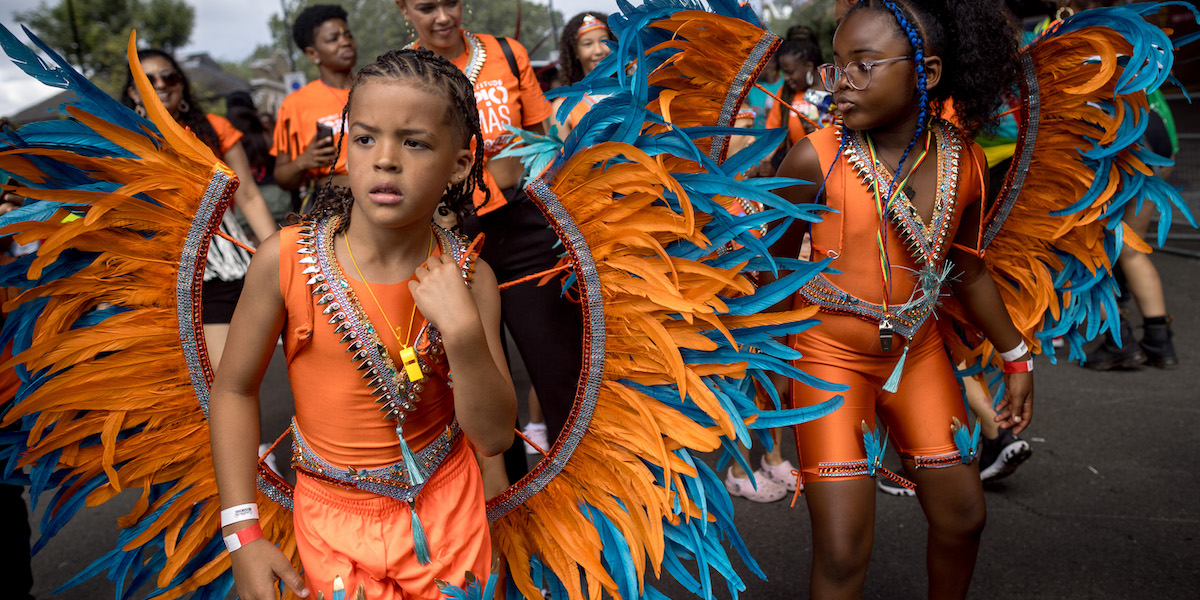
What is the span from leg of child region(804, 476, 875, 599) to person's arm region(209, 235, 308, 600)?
48.6 inches

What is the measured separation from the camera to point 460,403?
1.59 meters

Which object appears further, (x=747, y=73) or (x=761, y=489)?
(x=761, y=489)

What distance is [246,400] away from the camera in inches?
67.4

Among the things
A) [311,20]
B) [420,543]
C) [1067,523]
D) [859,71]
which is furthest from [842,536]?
[311,20]

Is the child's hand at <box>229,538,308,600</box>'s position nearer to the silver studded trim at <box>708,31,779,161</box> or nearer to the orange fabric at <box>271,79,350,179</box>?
the silver studded trim at <box>708,31,779,161</box>

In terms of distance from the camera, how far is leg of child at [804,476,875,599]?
2.09m

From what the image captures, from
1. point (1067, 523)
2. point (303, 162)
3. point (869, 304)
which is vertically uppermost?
point (303, 162)

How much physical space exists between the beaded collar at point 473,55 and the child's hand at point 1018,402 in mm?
2045

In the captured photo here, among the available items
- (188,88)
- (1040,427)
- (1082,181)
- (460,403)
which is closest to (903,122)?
(1082,181)

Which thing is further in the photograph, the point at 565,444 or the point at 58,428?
the point at 565,444

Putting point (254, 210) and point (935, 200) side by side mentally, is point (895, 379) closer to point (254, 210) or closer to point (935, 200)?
point (935, 200)

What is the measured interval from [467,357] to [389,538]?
45 cm

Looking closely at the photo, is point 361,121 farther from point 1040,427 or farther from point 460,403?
point 1040,427

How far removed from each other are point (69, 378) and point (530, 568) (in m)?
1.12
